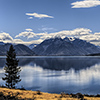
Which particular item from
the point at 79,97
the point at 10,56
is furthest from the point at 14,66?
the point at 79,97

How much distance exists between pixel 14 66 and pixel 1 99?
35775mm

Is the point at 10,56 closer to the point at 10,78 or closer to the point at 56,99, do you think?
the point at 10,78

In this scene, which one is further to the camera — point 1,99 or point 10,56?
point 10,56

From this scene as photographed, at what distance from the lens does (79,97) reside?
24000 millimetres

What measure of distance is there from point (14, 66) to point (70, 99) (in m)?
34.2

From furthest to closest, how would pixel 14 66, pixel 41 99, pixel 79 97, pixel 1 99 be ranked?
pixel 14 66 < pixel 79 97 < pixel 41 99 < pixel 1 99

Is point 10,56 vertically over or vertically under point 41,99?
over

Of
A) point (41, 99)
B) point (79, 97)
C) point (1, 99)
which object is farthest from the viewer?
point (79, 97)

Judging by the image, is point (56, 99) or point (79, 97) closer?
point (56, 99)

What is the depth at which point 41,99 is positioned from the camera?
21219 millimetres

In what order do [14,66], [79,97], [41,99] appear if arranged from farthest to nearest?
[14,66], [79,97], [41,99]

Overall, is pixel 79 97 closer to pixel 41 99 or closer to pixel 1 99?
pixel 41 99

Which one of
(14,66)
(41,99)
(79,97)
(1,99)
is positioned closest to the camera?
(1,99)

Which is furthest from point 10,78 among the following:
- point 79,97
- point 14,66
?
point 79,97
